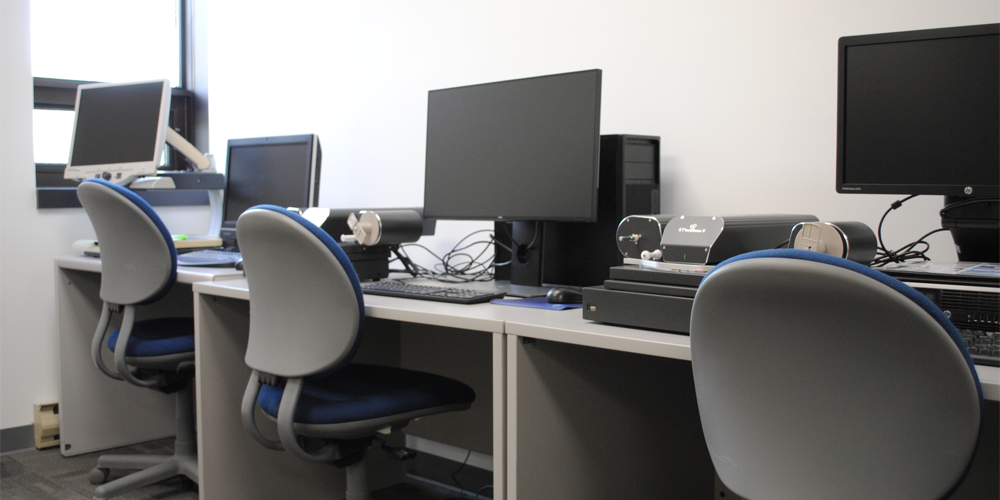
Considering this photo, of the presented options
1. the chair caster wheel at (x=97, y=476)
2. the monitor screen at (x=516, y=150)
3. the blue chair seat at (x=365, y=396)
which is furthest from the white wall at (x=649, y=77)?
the chair caster wheel at (x=97, y=476)

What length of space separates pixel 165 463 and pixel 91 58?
6.70 ft

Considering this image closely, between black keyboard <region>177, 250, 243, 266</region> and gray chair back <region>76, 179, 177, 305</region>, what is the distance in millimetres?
180

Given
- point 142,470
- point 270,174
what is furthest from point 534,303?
point 142,470

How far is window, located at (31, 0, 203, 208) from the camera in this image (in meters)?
3.34

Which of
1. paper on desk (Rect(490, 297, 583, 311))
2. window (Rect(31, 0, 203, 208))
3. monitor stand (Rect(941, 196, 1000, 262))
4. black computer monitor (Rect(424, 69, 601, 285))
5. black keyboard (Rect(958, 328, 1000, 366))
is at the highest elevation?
window (Rect(31, 0, 203, 208))

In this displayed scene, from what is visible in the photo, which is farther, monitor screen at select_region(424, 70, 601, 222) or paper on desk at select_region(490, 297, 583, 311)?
monitor screen at select_region(424, 70, 601, 222)

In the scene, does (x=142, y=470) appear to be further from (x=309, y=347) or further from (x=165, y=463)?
(x=309, y=347)

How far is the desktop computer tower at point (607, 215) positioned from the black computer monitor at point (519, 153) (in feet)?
0.32

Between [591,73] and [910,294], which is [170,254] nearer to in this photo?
Answer: [591,73]

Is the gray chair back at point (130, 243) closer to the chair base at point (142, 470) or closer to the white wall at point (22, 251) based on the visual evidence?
the chair base at point (142, 470)

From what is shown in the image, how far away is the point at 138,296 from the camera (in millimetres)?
2254

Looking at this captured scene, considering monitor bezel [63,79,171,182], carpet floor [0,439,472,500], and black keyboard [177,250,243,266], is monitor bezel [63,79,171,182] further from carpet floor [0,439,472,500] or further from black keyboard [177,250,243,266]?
carpet floor [0,439,472,500]

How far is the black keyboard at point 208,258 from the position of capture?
2406 millimetres

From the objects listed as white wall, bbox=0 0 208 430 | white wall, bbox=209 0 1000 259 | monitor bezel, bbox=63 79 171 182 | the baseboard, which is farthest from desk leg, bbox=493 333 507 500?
the baseboard
